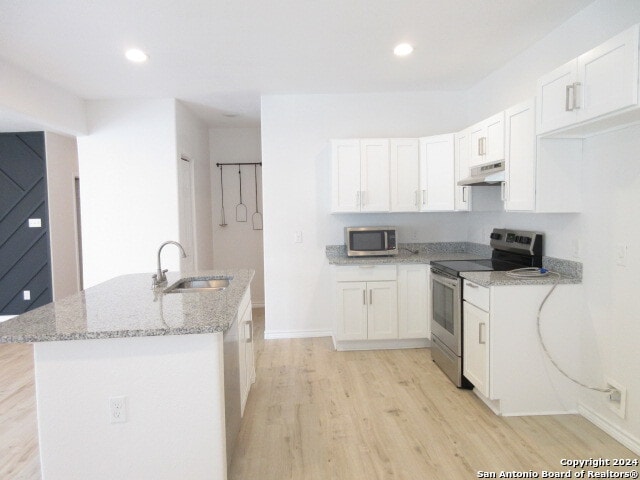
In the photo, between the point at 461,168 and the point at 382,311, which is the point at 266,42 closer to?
the point at 461,168

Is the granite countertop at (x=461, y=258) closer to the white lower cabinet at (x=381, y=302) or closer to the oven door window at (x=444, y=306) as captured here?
the white lower cabinet at (x=381, y=302)

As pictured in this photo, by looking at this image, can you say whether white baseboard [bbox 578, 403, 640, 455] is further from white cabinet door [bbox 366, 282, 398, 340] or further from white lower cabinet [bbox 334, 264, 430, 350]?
white cabinet door [bbox 366, 282, 398, 340]

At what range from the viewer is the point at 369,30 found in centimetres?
274

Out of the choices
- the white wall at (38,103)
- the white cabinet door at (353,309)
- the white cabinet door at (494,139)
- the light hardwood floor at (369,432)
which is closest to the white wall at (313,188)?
the white cabinet door at (353,309)

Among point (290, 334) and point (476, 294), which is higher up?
point (476, 294)

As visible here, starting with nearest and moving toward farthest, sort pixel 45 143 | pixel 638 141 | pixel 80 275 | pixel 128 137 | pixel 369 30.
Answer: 1. pixel 638 141
2. pixel 369 30
3. pixel 128 137
4. pixel 45 143
5. pixel 80 275

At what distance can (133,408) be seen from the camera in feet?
5.57

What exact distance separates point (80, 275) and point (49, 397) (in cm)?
454

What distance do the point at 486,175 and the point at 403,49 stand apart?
3.87 feet

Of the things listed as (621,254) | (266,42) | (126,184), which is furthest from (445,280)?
(126,184)

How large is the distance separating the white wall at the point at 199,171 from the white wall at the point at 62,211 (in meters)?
1.78

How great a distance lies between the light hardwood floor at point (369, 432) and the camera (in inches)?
81.8

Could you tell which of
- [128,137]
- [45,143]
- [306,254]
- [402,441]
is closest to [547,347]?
[402,441]

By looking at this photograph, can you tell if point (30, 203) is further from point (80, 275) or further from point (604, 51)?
point (604, 51)
